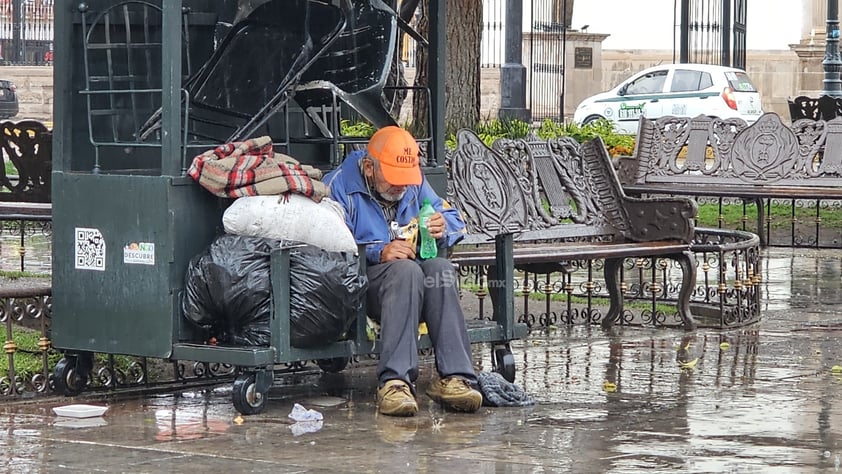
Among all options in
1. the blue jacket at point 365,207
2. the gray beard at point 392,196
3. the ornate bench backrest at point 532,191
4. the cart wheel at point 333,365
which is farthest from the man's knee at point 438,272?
the ornate bench backrest at point 532,191

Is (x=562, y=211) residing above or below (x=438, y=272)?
above

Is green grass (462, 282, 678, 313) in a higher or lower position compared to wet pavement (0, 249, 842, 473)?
higher

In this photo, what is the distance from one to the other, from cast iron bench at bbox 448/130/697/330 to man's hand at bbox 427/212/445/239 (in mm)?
1590

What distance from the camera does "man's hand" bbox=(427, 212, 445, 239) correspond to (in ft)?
23.5

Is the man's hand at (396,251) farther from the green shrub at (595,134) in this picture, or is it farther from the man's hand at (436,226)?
the green shrub at (595,134)

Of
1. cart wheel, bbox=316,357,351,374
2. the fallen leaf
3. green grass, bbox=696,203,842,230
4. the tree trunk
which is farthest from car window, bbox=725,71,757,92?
cart wheel, bbox=316,357,351,374

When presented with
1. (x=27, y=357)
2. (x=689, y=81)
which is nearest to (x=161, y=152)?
(x=27, y=357)

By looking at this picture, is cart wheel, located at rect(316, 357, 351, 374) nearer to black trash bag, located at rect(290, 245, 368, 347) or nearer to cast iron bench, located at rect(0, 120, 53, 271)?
black trash bag, located at rect(290, 245, 368, 347)

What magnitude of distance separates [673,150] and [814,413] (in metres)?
7.16

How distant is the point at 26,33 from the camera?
120 feet

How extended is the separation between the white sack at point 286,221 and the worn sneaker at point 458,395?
694 mm

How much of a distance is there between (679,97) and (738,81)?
121 cm

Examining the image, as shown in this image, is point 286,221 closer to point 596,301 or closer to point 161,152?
point 161,152

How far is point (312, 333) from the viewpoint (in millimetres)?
6719
